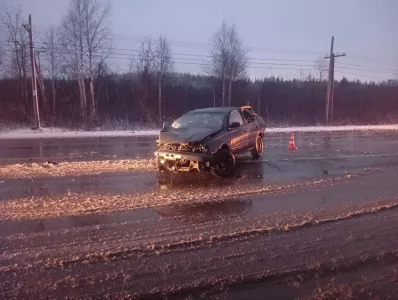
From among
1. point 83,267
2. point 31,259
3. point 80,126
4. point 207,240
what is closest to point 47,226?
point 31,259

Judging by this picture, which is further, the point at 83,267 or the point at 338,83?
the point at 338,83

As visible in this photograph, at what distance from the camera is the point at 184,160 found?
8.83 m

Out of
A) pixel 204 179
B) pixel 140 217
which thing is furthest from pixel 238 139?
pixel 140 217

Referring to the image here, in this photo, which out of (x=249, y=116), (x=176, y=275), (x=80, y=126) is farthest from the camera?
(x=80, y=126)

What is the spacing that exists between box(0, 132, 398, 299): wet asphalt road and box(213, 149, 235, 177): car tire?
0.93 ft

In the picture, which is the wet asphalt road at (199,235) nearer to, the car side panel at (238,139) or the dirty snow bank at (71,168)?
the dirty snow bank at (71,168)

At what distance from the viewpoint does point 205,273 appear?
380 centimetres

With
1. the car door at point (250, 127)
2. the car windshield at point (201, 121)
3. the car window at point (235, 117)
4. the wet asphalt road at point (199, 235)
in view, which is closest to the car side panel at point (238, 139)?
A: the car window at point (235, 117)

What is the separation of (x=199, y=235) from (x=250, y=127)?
7040 mm

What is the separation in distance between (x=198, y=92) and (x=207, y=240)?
66.1 metres

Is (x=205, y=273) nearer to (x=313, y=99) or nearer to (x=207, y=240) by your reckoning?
(x=207, y=240)

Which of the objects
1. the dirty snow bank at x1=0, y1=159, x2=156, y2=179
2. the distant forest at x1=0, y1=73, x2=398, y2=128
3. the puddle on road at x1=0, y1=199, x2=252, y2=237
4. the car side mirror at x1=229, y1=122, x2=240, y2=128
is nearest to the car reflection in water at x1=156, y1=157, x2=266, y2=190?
the car side mirror at x1=229, y1=122, x2=240, y2=128

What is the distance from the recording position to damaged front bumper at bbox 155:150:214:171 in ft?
28.6

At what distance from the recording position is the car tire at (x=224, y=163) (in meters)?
9.20
